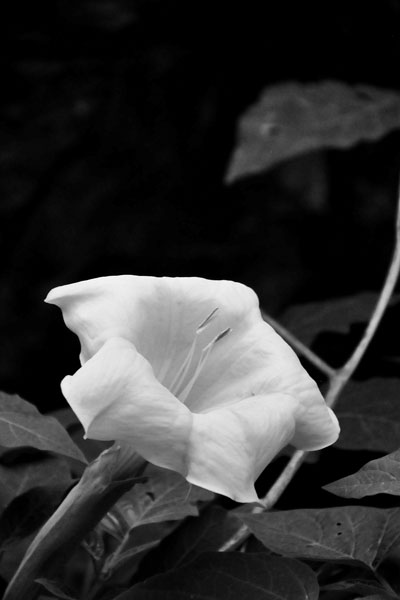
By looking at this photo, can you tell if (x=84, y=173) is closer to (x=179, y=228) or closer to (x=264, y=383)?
(x=179, y=228)

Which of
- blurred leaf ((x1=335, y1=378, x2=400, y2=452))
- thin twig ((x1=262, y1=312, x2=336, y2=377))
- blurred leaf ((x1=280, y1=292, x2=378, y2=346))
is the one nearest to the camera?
blurred leaf ((x1=335, y1=378, x2=400, y2=452))

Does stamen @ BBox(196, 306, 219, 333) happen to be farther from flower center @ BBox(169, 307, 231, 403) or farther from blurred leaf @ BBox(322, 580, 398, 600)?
blurred leaf @ BBox(322, 580, 398, 600)

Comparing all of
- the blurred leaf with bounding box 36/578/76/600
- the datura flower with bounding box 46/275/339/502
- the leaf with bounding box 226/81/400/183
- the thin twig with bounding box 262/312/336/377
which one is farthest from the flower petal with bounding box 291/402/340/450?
the leaf with bounding box 226/81/400/183

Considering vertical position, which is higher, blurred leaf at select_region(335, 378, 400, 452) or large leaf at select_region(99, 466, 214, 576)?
large leaf at select_region(99, 466, 214, 576)

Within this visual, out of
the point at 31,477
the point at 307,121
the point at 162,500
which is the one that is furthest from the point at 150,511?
the point at 307,121

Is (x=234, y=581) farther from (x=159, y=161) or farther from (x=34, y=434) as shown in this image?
(x=159, y=161)

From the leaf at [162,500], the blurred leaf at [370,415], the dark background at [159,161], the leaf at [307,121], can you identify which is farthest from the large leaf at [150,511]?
the dark background at [159,161]
